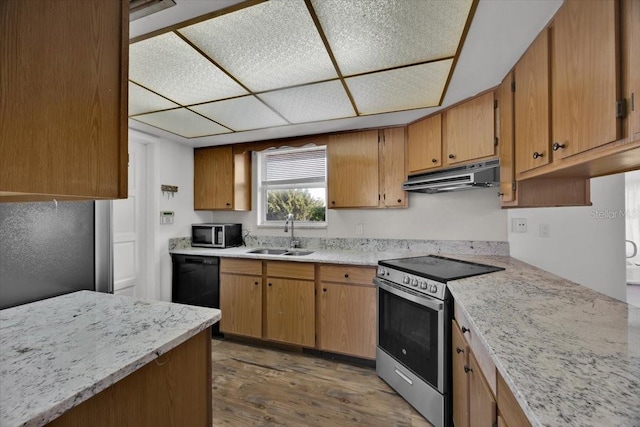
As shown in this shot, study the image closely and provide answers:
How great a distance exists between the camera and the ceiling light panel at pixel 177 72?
1.42 m

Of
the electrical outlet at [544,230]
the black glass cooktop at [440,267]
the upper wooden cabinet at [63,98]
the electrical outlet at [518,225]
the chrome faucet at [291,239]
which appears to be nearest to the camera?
the upper wooden cabinet at [63,98]

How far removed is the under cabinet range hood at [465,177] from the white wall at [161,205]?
2740mm

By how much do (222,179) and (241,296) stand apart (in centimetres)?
145

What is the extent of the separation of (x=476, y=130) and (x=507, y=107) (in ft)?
1.00

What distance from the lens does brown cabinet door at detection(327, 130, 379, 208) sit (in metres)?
2.73

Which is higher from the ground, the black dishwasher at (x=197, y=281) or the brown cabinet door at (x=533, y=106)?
the brown cabinet door at (x=533, y=106)

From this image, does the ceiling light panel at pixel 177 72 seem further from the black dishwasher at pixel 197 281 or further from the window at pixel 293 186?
the black dishwasher at pixel 197 281

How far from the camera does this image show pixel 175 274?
10.1 ft

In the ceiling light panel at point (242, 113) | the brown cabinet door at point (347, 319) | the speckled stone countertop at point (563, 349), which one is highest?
the ceiling light panel at point (242, 113)

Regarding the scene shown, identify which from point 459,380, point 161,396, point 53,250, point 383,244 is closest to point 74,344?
point 161,396

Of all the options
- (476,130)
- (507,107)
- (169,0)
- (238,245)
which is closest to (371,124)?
(476,130)

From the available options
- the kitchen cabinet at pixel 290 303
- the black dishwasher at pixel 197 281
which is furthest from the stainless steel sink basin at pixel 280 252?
the black dishwasher at pixel 197 281

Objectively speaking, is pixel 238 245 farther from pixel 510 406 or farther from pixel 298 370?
pixel 510 406

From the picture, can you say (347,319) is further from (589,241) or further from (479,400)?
(589,241)
